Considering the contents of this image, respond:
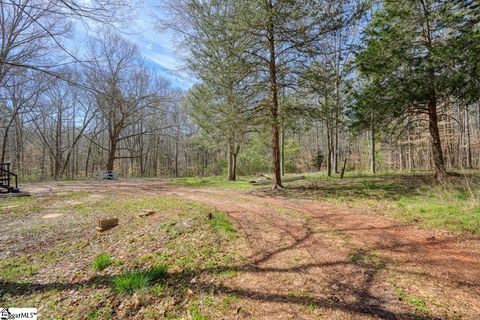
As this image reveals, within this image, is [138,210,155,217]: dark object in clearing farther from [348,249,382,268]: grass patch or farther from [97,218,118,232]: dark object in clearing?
[348,249,382,268]: grass patch

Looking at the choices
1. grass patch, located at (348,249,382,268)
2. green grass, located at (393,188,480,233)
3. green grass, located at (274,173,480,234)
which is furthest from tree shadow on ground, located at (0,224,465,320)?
green grass, located at (274,173,480,234)

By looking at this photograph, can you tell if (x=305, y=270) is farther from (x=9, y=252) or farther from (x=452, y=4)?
(x=452, y=4)

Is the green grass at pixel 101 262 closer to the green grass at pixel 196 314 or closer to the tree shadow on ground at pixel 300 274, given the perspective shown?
the tree shadow on ground at pixel 300 274

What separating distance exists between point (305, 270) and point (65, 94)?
1237 inches

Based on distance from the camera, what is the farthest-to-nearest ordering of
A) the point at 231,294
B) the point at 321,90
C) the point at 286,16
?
1. the point at 321,90
2. the point at 286,16
3. the point at 231,294

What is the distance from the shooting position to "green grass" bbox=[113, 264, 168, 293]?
304 centimetres

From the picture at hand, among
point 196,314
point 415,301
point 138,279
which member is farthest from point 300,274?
point 138,279

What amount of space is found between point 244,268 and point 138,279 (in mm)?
1291

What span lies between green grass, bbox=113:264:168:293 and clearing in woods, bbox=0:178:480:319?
0.04 feet

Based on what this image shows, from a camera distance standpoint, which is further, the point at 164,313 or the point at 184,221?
the point at 184,221

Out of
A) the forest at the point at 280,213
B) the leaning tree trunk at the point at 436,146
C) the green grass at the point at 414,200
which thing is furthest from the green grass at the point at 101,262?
the leaning tree trunk at the point at 436,146

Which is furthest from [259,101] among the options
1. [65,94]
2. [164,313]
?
[65,94]

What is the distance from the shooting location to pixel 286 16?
26.9 feet

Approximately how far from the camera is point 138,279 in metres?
3.10
